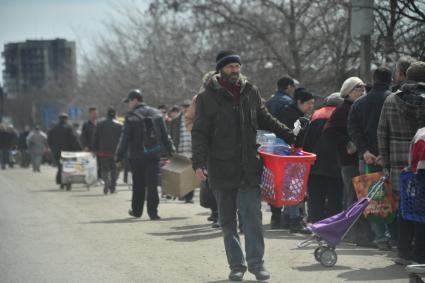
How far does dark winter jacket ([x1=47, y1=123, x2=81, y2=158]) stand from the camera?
26.0 meters

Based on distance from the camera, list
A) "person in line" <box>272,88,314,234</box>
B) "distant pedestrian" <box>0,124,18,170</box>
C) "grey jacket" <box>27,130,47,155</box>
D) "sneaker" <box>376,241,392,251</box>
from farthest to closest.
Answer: "distant pedestrian" <box>0,124,18,170</box>, "grey jacket" <box>27,130,47,155</box>, "person in line" <box>272,88,314,234</box>, "sneaker" <box>376,241,392,251</box>

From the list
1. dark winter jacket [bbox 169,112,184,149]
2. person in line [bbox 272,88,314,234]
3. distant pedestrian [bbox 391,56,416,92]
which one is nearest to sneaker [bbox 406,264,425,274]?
distant pedestrian [bbox 391,56,416,92]

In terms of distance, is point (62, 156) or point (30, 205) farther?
point (62, 156)

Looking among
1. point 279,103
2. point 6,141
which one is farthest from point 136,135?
point 6,141

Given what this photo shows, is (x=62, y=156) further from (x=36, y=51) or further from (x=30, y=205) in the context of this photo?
(x=36, y=51)

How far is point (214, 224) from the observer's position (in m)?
14.0

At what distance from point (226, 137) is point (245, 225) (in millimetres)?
792

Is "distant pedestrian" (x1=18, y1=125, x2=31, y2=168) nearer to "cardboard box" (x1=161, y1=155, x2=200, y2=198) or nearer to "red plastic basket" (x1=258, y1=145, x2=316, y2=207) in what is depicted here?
"cardboard box" (x1=161, y1=155, x2=200, y2=198)

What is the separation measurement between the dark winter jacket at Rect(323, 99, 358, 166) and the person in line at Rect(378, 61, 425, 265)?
7.05ft

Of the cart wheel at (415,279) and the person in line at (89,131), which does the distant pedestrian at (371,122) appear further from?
the person in line at (89,131)

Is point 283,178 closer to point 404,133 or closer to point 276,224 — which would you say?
point 404,133

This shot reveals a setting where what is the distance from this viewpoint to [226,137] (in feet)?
29.2

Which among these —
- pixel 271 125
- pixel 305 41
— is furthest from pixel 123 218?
pixel 305 41

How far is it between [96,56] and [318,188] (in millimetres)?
48131
